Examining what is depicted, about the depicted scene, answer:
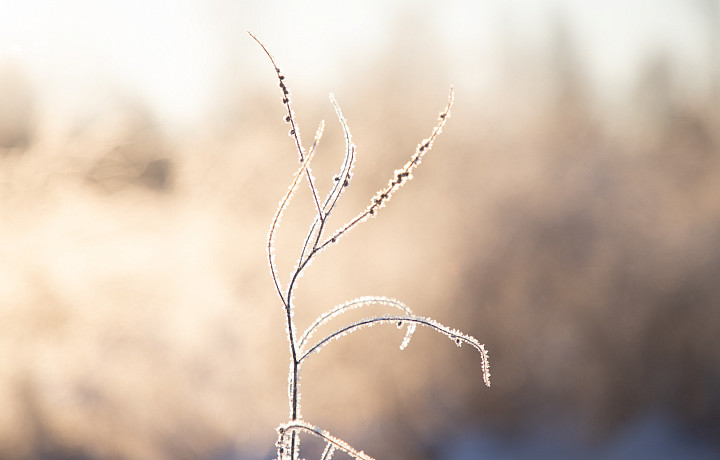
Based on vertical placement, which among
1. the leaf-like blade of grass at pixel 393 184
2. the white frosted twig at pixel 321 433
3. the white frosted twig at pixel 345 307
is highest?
the leaf-like blade of grass at pixel 393 184

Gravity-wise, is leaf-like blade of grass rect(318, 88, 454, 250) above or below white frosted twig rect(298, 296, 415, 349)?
above

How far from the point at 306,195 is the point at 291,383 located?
1.32 meters

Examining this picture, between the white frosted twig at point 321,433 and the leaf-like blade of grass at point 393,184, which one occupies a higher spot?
the leaf-like blade of grass at point 393,184

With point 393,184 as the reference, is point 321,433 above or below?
below

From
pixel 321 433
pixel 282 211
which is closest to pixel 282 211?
pixel 282 211

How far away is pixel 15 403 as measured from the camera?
1.54 m

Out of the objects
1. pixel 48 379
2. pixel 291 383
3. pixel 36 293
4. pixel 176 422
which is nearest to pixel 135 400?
pixel 176 422

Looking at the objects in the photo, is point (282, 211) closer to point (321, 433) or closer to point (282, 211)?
point (282, 211)

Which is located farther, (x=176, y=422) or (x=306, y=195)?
(x=176, y=422)

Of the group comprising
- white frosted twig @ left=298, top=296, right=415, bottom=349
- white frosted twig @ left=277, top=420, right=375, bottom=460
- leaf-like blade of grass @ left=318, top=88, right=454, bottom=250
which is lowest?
white frosted twig @ left=277, top=420, right=375, bottom=460

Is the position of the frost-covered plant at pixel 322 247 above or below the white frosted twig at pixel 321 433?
above

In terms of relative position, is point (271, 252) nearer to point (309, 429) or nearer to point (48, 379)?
point (309, 429)

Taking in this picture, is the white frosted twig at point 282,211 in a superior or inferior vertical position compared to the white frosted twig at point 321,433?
superior

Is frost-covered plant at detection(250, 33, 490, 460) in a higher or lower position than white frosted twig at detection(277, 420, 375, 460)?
higher
